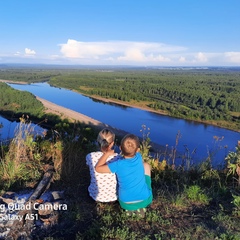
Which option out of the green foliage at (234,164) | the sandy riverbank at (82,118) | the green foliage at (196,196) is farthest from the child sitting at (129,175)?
the sandy riverbank at (82,118)

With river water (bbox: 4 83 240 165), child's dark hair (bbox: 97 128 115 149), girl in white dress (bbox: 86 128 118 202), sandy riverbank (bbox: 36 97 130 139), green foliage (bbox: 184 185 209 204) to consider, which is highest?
child's dark hair (bbox: 97 128 115 149)

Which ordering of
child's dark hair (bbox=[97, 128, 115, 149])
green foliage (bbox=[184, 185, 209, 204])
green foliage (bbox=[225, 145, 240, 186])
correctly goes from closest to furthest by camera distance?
child's dark hair (bbox=[97, 128, 115, 149]) → green foliage (bbox=[184, 185, 209, 204]) → green foliage (bbox=[225, 145, 240, 186])

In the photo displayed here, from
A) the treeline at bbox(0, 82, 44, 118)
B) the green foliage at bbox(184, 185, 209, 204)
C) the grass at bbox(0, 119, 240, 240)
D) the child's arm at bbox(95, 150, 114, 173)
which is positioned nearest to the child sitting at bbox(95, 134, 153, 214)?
the child's arm at bbox(95, 150, 114, 173)

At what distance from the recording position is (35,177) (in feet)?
11.2

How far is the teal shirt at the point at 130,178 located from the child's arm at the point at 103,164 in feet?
0.14

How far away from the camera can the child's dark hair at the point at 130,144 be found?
2.34 meters

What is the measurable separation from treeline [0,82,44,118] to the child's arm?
85.0ft

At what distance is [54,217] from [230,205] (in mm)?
1774

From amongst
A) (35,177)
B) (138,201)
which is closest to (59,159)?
(35,177)

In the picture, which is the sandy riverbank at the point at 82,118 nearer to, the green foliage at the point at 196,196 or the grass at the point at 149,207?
the grass at the point at 149,207

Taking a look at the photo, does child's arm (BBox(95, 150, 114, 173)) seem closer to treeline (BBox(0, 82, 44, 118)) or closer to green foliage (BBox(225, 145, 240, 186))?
green foliage (BBox(225, 145, 240, 186))

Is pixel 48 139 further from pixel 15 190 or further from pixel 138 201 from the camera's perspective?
pixel 138 201

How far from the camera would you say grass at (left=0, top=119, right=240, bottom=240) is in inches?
89.2

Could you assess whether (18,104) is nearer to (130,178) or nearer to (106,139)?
(106,139)
